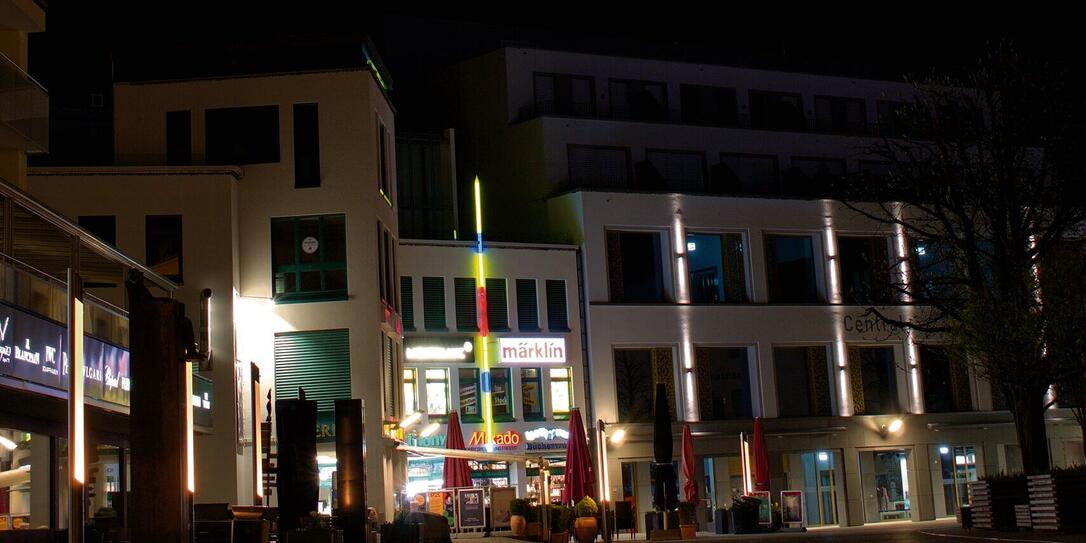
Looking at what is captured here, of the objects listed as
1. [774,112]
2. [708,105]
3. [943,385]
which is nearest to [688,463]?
[943,385]

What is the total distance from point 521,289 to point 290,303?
11131mm

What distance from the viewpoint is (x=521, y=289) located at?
1948 inches

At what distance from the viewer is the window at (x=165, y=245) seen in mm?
38594

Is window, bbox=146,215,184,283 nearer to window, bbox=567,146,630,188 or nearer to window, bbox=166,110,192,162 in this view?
window, bbox=166,110,192,162

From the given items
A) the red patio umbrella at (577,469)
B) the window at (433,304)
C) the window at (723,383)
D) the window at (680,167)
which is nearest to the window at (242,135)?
the window at (433,304)

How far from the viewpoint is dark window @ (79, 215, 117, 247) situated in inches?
1517

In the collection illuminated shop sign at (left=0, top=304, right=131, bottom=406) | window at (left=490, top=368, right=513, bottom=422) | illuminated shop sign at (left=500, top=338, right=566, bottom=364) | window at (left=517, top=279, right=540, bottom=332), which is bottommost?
illuminated shop sign at (left=0, top=304, right=131, bottom=406)

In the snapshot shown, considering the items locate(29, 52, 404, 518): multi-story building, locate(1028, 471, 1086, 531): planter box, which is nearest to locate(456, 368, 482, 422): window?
locate(29, 52, 404, 518): multi-story building

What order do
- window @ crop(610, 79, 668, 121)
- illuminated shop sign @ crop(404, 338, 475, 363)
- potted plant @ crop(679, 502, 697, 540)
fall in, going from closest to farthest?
potted plant @ crop(679, 502, 697, 540) → illuminated shop sign @ crop(404, 338, 475, 363) → window @ crop(610, 79, 668, 121)

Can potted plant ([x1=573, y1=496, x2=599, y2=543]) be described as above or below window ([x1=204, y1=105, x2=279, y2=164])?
below

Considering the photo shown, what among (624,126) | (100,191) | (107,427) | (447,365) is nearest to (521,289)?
(447,365)

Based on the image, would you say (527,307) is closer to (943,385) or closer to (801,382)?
(801,382)

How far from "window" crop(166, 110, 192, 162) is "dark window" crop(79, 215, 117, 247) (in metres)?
3.12

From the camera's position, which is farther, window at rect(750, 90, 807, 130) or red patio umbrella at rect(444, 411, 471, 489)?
window at rect(750, 90, 807, 130)
